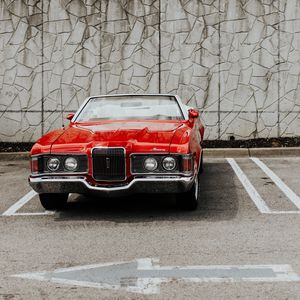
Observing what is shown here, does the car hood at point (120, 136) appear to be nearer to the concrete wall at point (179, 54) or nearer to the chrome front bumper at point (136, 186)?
the chrome front bumper at point (136, 186)

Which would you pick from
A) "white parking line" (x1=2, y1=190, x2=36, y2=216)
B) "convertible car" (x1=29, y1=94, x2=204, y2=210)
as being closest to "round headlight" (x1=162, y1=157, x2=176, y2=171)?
"convertible car" (x1=29, y1=94, x2=204, y2=210)

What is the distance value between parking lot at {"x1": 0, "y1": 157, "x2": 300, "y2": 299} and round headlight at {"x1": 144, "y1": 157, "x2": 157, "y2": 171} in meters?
0.58

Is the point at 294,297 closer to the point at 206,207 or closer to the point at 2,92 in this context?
the point at 206,207

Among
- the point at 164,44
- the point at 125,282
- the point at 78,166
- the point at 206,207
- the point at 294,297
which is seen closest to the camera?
the point at 294,297

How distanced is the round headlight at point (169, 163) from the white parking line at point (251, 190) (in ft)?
4.12

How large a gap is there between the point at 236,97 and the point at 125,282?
1027 cm

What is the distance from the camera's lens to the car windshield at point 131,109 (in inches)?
332

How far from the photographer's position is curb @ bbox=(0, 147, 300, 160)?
13047 millimetres

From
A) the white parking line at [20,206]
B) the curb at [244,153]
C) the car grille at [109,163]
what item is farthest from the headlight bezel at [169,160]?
the curb at [244,153]

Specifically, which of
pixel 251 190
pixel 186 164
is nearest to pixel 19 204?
pixel 186 164

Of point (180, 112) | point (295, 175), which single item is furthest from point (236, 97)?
point (180, 112)

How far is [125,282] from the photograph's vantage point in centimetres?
471

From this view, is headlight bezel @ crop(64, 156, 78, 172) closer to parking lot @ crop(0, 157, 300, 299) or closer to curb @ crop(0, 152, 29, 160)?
parking lot @ crop(0, 157, 300, 299)

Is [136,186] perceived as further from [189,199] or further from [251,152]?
[251,152]
